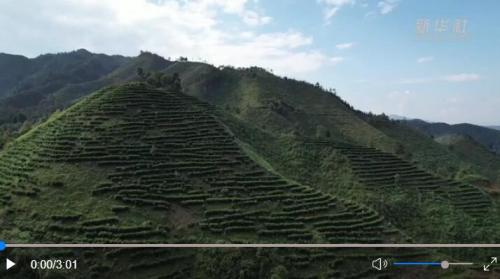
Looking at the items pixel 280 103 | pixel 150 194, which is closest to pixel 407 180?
pixel 150 194

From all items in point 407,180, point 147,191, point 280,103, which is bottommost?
point 407,180

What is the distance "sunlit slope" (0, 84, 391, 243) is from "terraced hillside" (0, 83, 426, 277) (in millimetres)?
89

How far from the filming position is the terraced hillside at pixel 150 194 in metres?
32.9

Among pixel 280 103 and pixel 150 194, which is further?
pixel 280 103

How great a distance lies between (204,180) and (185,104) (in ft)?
67.0

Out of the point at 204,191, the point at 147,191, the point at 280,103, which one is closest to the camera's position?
the point at 147,191

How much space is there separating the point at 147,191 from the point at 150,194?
0.71 metres

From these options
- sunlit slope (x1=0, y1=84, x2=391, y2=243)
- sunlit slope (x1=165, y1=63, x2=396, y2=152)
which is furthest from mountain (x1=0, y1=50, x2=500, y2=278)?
sunlit slope (x1=165, y1=63, x2=396, y2=152)

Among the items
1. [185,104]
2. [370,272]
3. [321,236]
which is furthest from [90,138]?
[370,272]

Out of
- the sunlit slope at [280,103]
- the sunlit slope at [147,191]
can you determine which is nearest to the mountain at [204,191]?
the sunlit slope at [147,191]

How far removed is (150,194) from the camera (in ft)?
124

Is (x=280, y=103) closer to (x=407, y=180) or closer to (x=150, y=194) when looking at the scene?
(x=407, y=180)

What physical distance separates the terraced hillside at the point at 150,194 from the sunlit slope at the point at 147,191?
9 centimetres

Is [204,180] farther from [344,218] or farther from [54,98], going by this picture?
[54,98]
